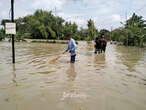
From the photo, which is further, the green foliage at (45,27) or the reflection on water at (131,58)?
the green foliage at (45,27)

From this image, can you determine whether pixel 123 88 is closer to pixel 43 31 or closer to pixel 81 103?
pixel 81 103

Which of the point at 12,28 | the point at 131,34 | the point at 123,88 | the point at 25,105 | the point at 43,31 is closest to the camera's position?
the point at 25,105

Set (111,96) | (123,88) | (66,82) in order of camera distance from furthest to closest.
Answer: (66,82) → (123,88) → (111,96)

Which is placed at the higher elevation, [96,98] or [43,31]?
[43,31]

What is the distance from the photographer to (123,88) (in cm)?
404

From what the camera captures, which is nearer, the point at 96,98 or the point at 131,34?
the point at 96,98

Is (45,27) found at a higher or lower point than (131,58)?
higher

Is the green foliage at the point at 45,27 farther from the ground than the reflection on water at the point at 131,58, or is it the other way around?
the green foliage at the point at 45,27

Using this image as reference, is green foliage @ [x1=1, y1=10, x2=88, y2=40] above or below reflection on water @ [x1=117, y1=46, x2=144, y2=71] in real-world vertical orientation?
above

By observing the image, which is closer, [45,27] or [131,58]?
[131,58]

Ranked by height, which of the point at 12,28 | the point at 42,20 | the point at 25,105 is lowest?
the point at 25,105

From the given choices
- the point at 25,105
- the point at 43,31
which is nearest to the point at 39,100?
the point at 25,105

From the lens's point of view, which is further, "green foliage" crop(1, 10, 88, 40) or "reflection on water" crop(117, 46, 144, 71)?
"green foliage" crop(1, 10, 88, 40)

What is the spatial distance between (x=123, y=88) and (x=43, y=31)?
4785 cm
